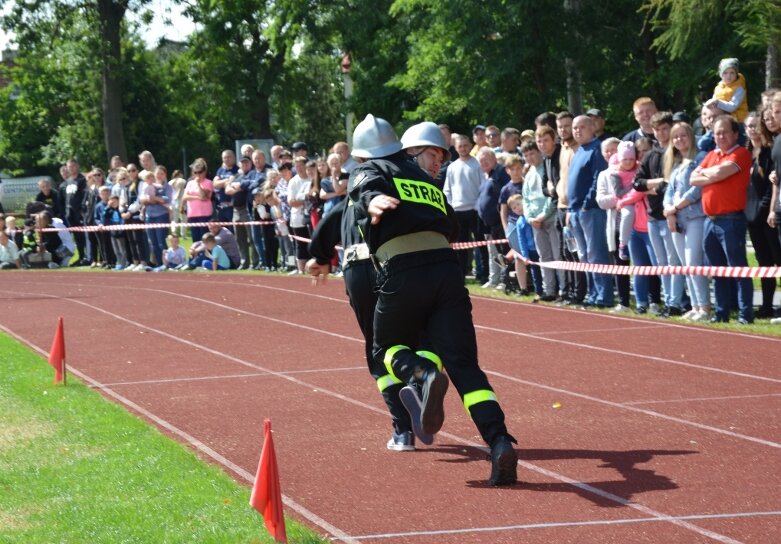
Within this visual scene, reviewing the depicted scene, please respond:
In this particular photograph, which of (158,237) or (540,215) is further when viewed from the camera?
(158,237)

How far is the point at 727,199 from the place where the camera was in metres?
13.8

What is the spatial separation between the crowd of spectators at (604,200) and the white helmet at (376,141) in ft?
6.79

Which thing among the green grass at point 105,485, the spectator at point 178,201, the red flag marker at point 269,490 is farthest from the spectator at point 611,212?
the spectator at point 178,201

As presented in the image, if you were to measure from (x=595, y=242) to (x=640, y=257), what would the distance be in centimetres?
70

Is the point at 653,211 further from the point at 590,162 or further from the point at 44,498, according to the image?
the point at 44,498

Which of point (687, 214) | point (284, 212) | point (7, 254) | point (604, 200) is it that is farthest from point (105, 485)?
point (7, 254)

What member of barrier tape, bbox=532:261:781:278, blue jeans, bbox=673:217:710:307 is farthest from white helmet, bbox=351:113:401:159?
blue jeans, bbox=673:217:710:307

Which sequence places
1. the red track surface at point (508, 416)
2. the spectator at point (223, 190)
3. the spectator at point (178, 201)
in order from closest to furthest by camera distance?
the red track surface at point (508, 416) < the spectator at point (223, 190) < the spectator at point (178, 201)

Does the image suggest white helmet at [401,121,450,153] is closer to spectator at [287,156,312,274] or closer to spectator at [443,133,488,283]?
spectator at [443,133,488,283]

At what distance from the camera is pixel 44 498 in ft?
23.6

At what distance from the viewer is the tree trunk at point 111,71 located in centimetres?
4344

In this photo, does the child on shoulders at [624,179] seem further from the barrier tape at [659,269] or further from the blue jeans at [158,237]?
the blue jeans at [158,237]

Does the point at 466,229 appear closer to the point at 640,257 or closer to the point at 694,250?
the point at 640,257

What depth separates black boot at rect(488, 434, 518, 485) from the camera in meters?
7.16
